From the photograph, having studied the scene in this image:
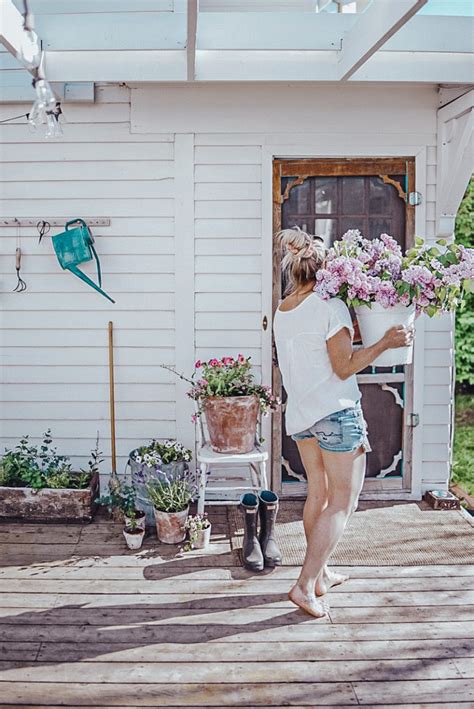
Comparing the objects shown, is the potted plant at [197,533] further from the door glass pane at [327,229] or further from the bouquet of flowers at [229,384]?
the door glass pane at [327,229]

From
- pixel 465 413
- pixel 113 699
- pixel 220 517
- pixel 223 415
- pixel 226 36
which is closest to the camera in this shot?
pixel 113 699

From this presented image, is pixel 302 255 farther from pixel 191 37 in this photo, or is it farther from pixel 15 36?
pixel 15 36

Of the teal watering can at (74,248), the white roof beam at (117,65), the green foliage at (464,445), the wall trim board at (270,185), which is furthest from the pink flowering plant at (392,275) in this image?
the green foliage at (464,445)

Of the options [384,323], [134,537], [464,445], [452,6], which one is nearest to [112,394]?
[134,537]

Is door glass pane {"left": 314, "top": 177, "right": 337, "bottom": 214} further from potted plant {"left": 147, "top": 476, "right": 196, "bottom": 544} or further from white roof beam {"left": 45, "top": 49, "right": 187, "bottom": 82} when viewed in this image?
potted plant {"left": 147, "top": 476, "right": 196, "bottom": 544}

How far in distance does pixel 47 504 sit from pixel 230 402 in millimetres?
1178

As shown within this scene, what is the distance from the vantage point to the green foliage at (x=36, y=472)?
3965mm

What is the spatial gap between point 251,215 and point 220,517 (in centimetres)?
174

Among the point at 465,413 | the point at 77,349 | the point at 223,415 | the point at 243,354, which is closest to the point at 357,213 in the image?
the point at 243,354

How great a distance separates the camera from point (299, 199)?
417cm

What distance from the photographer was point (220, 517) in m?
4.05

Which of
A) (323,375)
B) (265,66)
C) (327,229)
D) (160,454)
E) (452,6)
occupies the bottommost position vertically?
(160,454)

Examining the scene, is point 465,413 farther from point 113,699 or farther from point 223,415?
point 113,699

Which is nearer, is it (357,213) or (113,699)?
(113,699)
